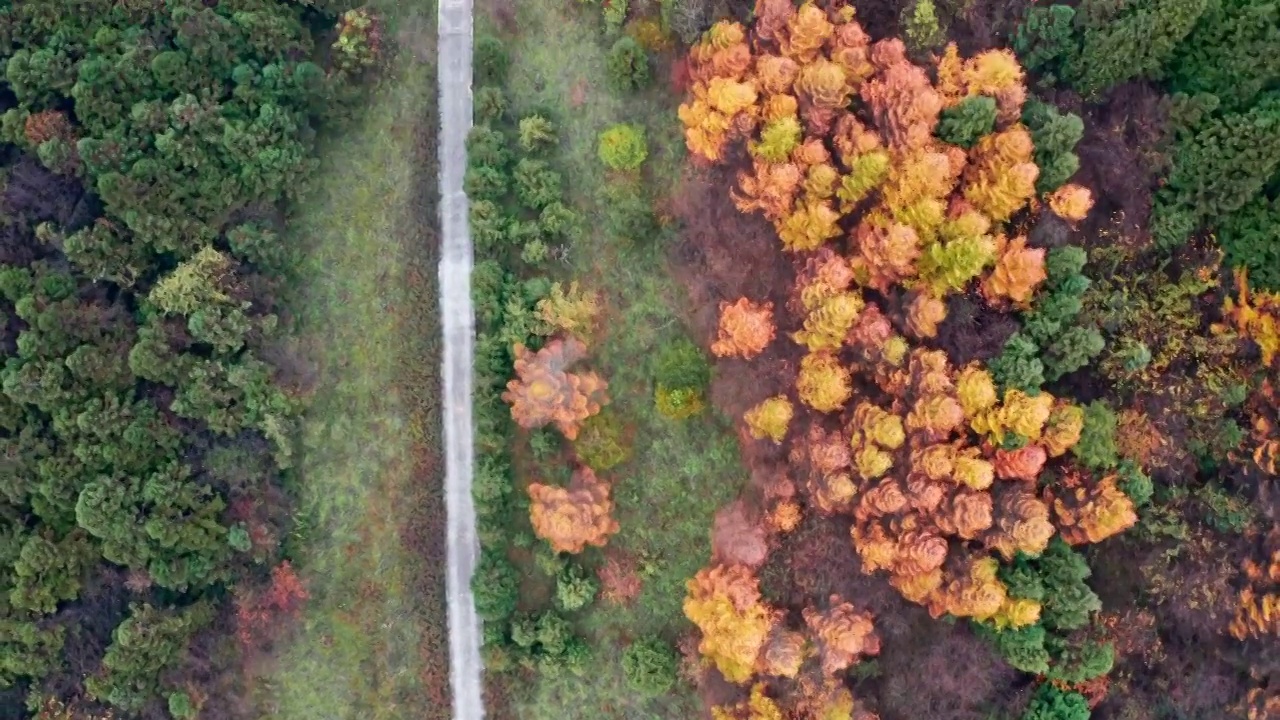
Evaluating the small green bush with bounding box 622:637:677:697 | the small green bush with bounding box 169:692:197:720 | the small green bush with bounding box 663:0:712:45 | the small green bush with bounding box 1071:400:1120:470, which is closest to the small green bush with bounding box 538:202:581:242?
→ the small green bush with bounding box 663:0:712:45

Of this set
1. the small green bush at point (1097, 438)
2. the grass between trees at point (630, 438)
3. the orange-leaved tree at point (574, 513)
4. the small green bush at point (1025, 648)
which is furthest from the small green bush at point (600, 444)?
the small green bush at point (1097, 438)

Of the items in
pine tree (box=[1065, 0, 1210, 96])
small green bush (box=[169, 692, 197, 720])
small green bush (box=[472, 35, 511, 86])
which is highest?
pine tree (box=[1065, 0, 1210, 96])

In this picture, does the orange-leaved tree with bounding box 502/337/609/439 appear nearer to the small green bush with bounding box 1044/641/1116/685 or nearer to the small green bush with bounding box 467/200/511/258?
the small green bush with bounding box 467/200/511/258

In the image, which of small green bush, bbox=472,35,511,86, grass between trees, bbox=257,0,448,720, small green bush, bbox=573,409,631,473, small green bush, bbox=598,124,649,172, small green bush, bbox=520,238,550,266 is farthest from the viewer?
small green bush, bbox=472,35,511,86

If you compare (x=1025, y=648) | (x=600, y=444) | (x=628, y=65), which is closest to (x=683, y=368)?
(x=600, y=444)

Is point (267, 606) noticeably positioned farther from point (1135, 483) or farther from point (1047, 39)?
point (1047, 39)

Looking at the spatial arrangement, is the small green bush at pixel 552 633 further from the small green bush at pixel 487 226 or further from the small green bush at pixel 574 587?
the small green bush at pixel 487 226

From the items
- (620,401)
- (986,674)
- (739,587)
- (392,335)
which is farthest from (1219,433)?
(392,335)
